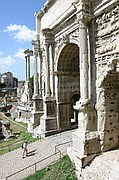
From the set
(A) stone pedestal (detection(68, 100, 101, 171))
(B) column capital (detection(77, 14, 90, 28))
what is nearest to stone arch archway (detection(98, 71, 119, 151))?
(A) stone pedestal (detection(68, 100, 101, 171))

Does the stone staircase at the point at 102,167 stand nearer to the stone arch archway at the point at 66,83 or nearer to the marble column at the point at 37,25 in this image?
the stone arch archway at the point at 66,83

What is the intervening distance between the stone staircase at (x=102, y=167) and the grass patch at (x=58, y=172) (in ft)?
1.75

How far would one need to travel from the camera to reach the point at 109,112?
9430mm

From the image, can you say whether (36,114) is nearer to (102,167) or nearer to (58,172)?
(58,172)

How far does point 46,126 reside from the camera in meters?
14.5

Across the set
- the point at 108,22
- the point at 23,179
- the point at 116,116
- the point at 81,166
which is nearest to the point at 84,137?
the point at 81,166

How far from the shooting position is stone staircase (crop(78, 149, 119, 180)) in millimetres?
7437

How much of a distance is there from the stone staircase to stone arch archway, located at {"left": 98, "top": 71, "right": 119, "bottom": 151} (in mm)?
573

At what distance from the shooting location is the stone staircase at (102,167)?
7.44 metres

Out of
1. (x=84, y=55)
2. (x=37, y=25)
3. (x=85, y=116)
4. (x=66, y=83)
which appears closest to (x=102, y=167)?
(x=85, y=116)

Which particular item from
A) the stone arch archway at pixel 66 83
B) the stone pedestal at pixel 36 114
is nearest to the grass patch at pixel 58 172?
the stone arch archway at pixel 66 83

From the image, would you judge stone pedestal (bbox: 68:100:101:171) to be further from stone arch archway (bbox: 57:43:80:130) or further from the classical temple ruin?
stone arch archway (bbox: 57:43:80:130)

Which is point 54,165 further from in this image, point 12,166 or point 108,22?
point 108,22

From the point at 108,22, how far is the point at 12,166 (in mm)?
8335
